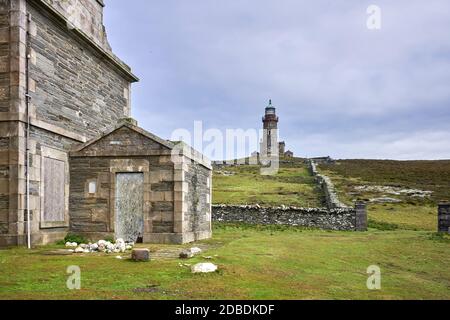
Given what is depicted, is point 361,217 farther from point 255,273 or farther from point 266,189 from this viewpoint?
point 266,189

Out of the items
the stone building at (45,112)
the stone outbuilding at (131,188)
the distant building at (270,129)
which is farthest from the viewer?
the distant building at (270,129)

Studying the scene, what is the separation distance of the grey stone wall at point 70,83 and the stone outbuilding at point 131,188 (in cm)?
167

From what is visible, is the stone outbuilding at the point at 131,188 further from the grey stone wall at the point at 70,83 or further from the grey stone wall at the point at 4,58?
the grey stone wall at the point at 4,58

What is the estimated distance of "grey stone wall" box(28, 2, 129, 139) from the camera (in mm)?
14789

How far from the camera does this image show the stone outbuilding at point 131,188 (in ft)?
50.5

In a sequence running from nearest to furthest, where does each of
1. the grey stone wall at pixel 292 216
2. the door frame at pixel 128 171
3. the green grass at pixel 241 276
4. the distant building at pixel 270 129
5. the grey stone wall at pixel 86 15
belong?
1. the green grass at pixel 241 276
2. the door frame at pixel 128 171
3. the grey stone wall at pixel 86 15
4. the grey stone wall at pixel 292 216
5. the distant building at pixel 270 129

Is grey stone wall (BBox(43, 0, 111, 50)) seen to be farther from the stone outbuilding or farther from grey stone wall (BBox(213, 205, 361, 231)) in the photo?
grey stone wall (BBox(213, 205, 361, 231))

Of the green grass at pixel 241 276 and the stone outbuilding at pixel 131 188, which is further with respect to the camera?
the stone outbuilding at pixel 131 188

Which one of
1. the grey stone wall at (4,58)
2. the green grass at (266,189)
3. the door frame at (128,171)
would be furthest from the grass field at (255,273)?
the green grass at (266,189)

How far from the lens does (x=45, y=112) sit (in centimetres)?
1505

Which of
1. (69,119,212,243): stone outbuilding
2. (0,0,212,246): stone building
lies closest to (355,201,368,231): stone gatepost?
(69,119,212,243): stone outbuilding

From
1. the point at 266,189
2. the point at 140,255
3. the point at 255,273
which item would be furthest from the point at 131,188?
the point at 266,189

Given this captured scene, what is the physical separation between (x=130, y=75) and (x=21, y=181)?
9.62m

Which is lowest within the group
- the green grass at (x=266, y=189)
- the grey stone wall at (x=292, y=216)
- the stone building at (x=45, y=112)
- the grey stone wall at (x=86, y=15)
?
the grey stone wall at (x=292, y=216)
